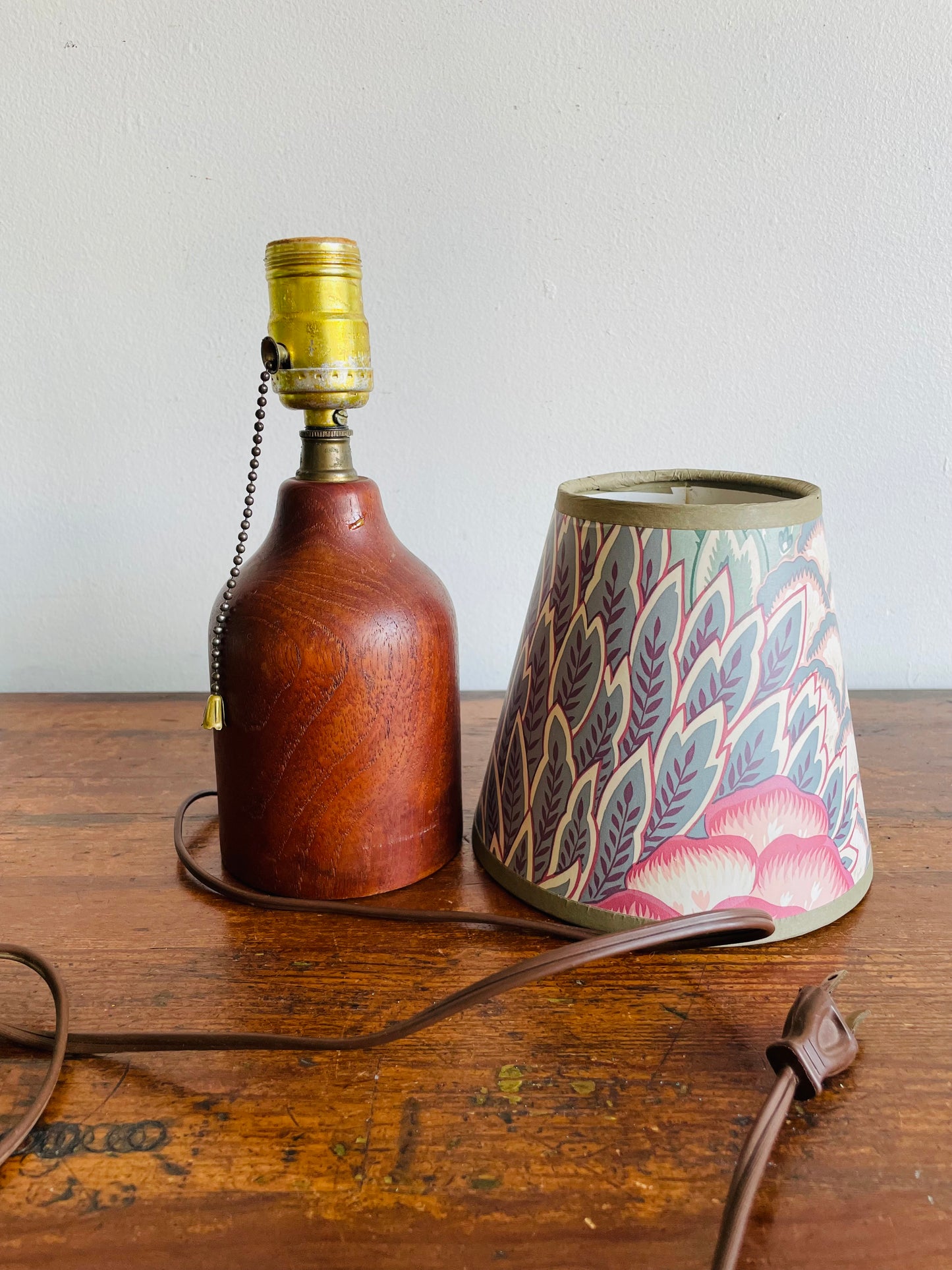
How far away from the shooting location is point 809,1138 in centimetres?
38

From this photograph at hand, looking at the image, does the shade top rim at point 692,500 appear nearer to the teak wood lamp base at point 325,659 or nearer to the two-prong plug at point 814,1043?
the teak wood lamp base at point 325,659

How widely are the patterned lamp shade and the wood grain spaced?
77mm

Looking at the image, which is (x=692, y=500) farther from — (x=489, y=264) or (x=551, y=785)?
(x=489, y=264)

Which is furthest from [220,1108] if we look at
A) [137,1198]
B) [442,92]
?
[442,92]

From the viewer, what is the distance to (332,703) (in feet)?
1.76

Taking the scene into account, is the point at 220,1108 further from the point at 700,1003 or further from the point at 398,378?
the point at 398,378

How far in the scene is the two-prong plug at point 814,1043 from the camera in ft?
1.33

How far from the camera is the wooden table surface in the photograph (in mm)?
344

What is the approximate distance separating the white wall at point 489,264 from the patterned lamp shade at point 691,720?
38 centimetres

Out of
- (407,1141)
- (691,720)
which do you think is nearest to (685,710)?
(691,720)

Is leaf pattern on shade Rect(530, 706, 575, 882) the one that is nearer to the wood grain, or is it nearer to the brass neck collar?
the wood grain

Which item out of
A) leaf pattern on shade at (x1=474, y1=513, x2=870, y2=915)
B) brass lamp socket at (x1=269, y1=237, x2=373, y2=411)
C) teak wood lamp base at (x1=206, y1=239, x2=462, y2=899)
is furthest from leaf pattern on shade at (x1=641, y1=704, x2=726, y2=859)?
brass lamp socket at (x1=269, y1=237, x2=373, y2=411)

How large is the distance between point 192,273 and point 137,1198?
721mm

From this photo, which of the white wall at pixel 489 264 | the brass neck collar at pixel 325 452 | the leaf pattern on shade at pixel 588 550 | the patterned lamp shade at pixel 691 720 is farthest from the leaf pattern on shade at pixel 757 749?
the white wall at pixel 489 264
